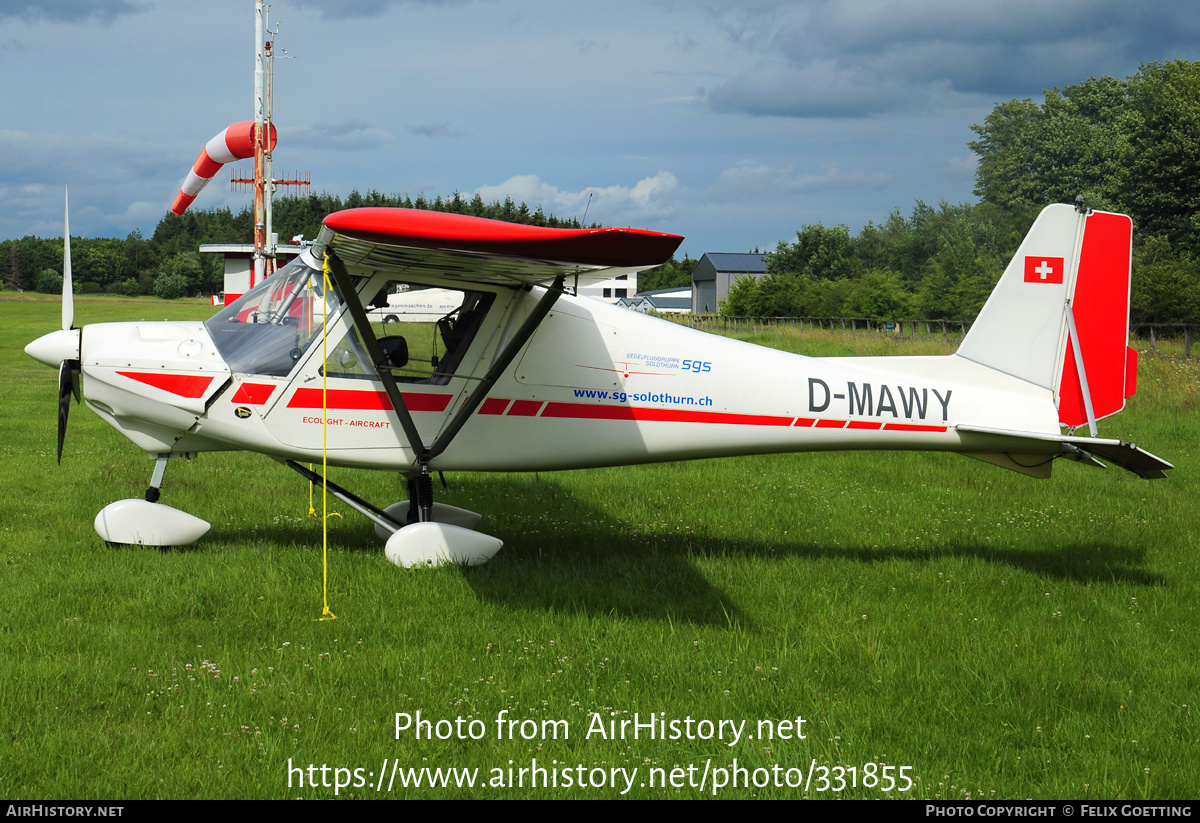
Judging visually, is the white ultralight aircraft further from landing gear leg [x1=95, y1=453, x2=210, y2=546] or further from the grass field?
the grass field

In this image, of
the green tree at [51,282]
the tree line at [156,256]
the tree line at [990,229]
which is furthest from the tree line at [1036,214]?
the green tree at [51,282]

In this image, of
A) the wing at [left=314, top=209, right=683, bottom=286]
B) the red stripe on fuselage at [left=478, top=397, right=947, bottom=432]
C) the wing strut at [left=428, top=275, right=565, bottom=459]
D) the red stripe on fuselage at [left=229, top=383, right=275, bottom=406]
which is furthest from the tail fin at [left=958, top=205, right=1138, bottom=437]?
the red stripe on fuselage at [left=229, top=383, right=275, bottom=406]

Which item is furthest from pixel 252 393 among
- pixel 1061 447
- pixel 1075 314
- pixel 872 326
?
pixel 872 326

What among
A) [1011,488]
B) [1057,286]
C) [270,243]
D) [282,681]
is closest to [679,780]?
[282,681]

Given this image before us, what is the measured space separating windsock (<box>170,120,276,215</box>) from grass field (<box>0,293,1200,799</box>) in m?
17.4

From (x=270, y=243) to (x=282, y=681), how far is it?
63.3ft

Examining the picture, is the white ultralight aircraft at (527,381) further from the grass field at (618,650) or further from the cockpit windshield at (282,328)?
the grass field at (618,650)

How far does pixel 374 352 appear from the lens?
21.1ft

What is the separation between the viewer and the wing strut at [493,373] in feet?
20.8

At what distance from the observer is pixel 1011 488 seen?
10.4 m

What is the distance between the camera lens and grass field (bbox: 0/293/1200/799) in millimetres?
3883

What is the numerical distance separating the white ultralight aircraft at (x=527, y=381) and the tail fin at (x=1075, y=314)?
0.02 metres
